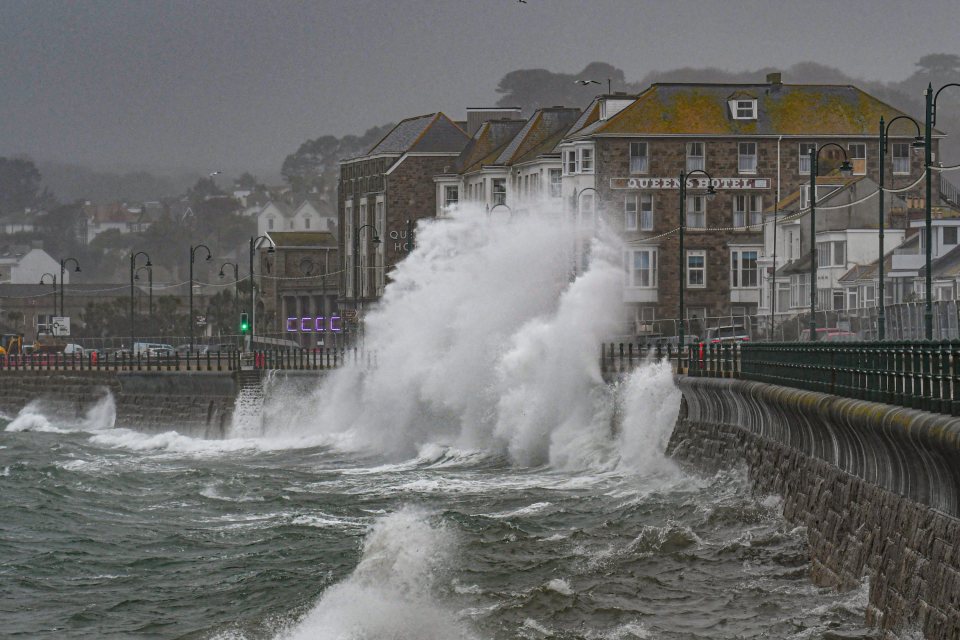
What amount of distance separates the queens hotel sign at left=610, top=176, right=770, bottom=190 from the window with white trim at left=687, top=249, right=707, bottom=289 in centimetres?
288

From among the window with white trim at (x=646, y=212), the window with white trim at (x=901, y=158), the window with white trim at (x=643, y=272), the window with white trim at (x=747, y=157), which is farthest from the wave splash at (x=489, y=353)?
the window with white trim at (x=901, y=158)

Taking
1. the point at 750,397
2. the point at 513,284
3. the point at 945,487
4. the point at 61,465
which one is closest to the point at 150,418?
the point at 61,465

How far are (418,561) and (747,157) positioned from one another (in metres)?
51.4

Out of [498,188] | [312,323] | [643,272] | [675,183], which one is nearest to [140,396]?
[643,272]

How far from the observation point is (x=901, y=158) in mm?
73375

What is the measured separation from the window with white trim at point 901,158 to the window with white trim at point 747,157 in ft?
19.3

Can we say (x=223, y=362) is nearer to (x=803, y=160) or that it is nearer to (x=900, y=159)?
Result: (x=803, y=160)

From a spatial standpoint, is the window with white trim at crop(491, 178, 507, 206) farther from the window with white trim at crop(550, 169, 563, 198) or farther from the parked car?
the parked car

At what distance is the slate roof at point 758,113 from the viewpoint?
238 ft

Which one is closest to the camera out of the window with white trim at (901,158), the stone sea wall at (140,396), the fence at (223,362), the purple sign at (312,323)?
the fence at (223,362)

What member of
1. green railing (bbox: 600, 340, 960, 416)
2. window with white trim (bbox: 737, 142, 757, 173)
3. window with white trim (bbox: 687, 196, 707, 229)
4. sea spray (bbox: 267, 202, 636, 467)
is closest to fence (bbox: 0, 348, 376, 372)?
sea spray (bbox: 267, 202, 636, 467)

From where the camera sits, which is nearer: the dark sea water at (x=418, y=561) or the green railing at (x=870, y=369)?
the green railing at (x=870, y=369)

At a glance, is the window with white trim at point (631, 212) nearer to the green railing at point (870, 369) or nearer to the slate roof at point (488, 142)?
the slate roof at point (488, 142)

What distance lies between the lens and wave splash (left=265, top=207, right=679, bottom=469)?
4397 cm
